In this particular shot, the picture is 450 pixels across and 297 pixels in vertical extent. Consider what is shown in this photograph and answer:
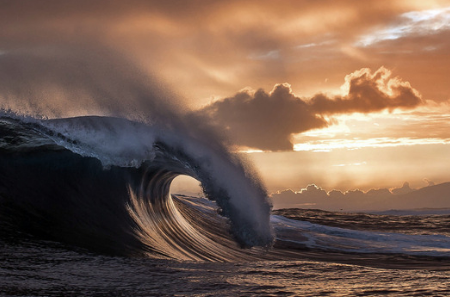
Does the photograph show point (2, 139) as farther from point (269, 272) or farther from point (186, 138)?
point (269, 272)

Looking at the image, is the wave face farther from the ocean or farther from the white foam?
the white foam

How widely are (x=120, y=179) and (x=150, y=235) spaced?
247 cm

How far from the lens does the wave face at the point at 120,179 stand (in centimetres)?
819

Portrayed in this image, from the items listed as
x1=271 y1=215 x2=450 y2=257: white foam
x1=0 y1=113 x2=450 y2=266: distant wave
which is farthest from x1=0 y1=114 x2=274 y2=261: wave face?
x1=271 y1=215 x2=450 y2=257: white foam

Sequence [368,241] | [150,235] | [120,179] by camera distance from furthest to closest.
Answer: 1. [368,241]
2. [120,179]
3. [150,235]

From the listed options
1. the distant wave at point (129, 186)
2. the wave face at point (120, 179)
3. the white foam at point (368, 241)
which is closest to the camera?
the distant wave at point (129, 186)

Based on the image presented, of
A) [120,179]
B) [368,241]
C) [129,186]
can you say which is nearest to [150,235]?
[129,186]

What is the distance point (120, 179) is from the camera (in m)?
10.1

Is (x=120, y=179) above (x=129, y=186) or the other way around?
above

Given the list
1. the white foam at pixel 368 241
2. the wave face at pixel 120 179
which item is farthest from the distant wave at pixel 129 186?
the white foam at pixel 368 241

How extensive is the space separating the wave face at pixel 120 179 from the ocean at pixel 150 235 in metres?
0.03

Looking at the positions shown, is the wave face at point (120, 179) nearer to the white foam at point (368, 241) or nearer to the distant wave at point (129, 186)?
the distant wave at point (129, 186)

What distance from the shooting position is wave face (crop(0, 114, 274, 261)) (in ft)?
26.9

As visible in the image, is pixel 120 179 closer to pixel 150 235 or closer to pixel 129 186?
pixel 129 186
